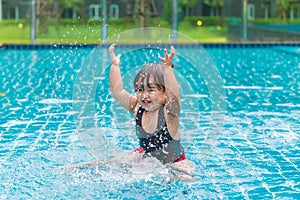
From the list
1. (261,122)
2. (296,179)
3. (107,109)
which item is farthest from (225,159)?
(107,109)

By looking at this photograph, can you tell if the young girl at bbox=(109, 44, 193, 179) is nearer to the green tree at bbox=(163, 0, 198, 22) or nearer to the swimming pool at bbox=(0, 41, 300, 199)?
the swimming pool at bbox=(0, 41, 300, 199)

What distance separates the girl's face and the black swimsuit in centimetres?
11

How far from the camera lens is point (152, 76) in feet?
14.9

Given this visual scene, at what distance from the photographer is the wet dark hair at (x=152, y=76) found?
4.53m

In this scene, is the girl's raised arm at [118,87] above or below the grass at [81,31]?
above

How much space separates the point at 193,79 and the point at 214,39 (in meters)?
7.79

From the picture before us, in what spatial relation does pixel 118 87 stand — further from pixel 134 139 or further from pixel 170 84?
pixel 134 139

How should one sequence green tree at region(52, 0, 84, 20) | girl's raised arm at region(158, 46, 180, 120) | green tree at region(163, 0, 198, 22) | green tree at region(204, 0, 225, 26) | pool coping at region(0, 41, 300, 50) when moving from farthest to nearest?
green tree at region(204, 0, 225, 26)
green tree at region(52, 0, 84, 20)
green tree at region(163, 0, 198, 22)
pool coping at region(0, 41, 300, 50)
girl's raised arm at region(158, 46, 180, 120)

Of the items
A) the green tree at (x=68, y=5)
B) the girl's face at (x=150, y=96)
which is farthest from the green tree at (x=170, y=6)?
the girl's face at (x=150, y=96)

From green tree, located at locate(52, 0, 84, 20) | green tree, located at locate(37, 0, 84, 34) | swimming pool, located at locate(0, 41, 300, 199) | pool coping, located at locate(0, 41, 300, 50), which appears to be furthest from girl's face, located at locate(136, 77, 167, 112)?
green tree, located at locate(52, 0, 84, 20)

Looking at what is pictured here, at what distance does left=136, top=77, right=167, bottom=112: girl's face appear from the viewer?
15.0 feet

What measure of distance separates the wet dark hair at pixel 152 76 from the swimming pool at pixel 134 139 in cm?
69

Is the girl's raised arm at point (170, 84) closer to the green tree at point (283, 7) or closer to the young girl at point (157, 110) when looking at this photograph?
the young girl at point (157, 110)

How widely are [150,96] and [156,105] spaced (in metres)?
0.09
